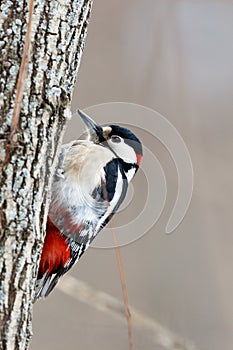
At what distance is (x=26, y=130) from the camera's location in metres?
1.05

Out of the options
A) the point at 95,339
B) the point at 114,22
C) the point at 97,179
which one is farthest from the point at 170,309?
the point at 114,22

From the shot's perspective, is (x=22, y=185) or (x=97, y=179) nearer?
(x=22, y=185)

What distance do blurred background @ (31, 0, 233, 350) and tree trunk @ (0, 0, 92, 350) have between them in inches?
44.5

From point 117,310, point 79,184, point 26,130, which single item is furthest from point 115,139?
point 117,310

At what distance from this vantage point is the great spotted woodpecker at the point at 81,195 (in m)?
1.42

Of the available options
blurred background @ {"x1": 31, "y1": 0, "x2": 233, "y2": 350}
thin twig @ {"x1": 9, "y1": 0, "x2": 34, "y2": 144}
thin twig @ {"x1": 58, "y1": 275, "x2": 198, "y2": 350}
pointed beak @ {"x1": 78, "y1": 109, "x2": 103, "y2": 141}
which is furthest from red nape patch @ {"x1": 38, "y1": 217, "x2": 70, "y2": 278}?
blurred background @ {"x1": 31, "y1": 0, "x2": 233, "y2": 350}

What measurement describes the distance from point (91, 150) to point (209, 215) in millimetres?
1002

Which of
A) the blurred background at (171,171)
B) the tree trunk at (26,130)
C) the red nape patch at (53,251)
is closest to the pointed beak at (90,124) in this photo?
the red nape patch at (53,251)

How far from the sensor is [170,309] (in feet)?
7.64

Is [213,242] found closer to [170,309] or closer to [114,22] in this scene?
[170,309]

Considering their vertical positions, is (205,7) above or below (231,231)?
above

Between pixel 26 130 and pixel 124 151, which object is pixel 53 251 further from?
pixel 26 130

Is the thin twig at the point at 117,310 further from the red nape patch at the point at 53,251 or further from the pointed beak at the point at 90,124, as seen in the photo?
the pointed beak at the point at 90,124

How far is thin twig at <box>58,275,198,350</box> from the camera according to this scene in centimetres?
209
